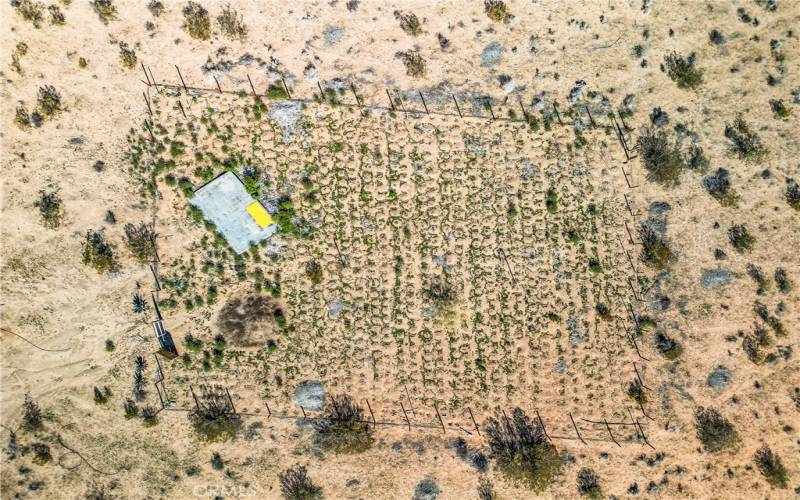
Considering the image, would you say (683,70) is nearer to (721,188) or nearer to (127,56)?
(721,188)

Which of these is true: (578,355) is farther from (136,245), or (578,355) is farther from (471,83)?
(136,245)

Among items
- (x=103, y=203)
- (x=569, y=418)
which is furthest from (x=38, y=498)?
(x=569, y=418)

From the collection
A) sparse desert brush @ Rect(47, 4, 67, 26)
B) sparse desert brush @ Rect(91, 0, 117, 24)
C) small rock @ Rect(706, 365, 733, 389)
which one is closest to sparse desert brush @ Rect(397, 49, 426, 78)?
sparse desert brush @ Rect(91, 0, 117, 24)

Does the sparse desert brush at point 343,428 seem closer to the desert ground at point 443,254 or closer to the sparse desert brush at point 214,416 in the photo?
the desert ground at point 443,254

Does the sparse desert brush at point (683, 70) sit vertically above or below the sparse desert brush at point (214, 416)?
above

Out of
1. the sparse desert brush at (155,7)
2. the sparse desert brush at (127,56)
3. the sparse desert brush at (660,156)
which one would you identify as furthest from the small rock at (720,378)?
the sparse desert brush at (155,7)

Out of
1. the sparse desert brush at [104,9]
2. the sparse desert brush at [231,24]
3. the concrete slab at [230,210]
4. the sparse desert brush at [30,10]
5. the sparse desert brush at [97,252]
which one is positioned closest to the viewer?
the sparse desert brush at [30,10]
